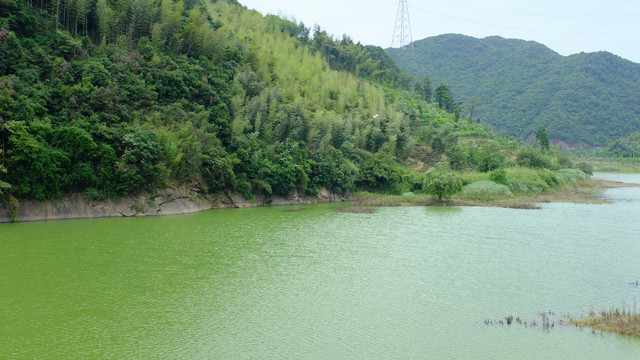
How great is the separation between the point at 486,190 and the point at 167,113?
25.9 meters

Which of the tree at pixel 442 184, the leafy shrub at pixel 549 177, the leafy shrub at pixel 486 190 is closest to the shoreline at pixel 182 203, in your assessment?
the tree at pixel 442 184

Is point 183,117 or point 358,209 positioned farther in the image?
point 183,117

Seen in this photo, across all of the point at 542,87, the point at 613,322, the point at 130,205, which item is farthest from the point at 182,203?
the point at 542,87

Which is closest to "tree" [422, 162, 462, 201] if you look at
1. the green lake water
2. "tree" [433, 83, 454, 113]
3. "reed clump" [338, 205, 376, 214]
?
"reed clump" [338, 205, 376, 214]

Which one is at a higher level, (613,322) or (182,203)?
(613,322)

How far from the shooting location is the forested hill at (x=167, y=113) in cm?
2295

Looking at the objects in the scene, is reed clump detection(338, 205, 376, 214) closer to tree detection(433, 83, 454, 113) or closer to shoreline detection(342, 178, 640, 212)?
shoreline detection(342, 178, 640, 212)

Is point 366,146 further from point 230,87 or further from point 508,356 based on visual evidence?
point 508,356

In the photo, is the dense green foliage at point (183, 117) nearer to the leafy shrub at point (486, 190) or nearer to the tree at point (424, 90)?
the leafy shrub at point (486, 190)

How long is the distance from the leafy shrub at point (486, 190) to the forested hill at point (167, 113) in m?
5.00

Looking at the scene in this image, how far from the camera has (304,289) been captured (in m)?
11.9

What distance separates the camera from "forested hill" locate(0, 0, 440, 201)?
2295 cm

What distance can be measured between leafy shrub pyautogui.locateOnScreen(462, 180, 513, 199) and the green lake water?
15.4 meters

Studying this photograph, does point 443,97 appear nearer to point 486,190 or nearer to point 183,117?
point 486,190
